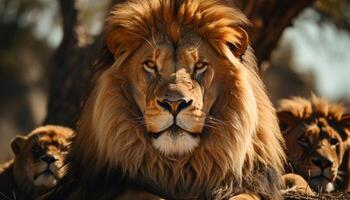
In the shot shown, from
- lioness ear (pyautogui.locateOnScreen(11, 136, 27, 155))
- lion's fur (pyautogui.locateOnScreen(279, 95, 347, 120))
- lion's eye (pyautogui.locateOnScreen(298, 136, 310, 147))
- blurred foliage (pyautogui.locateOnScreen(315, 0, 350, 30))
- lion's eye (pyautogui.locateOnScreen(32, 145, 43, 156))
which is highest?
lion's fur (pyautogui.locateOnScreen(279, 95, 347, 120))

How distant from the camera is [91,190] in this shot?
6.12 metres

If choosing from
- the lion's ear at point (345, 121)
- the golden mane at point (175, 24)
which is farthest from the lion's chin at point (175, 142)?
the lion's ear at point (345, 121)

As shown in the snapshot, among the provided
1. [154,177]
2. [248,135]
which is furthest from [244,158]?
[154,177]

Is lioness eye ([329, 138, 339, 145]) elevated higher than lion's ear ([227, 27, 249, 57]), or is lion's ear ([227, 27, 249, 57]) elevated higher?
lion's ear ([227, 27, 249, 57])

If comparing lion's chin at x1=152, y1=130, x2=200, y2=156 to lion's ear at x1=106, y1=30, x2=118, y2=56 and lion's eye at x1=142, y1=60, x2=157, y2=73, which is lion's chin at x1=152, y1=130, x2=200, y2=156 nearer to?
lion's eye at x1=142, y1=60, x2=157, y2=73

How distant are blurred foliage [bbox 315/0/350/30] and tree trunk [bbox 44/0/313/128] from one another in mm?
2156

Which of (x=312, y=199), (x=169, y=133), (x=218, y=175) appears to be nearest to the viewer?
(x=169, y=133)

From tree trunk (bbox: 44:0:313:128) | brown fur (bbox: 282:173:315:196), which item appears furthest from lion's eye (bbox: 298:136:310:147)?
tree trunk (bbox: 44:0:313:128)

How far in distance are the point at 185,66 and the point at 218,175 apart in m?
0.72

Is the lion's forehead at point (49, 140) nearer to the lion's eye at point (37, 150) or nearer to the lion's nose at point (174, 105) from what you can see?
the lion's eye at point (37, 150)

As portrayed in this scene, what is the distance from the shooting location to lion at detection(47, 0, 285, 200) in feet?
19.8

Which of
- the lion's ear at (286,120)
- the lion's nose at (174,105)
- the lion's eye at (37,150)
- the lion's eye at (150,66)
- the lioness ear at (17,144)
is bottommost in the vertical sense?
the lioness ear at (17,144)

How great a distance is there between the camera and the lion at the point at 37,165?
7473 mm

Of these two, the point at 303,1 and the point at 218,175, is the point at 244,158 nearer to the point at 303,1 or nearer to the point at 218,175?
the point at 218,175
